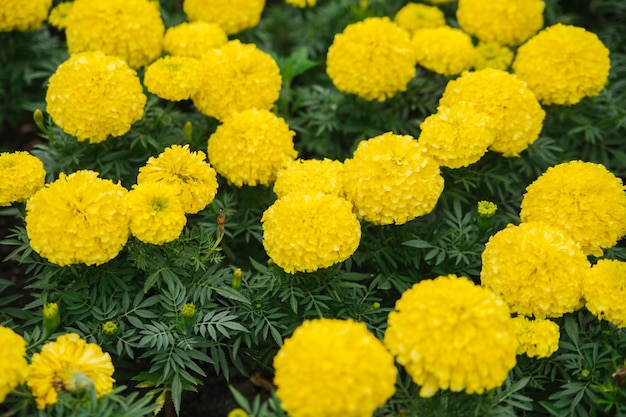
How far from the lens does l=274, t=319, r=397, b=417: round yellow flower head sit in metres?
2.04

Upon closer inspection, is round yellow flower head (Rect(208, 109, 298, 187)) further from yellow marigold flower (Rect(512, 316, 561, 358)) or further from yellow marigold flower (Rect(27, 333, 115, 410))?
yellow marigold flower (Rect(512, 316, 561, 358))

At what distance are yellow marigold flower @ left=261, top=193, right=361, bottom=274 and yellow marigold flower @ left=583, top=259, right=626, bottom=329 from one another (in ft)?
3.11

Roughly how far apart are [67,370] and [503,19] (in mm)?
2959

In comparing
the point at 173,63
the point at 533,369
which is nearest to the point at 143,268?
the point at 173,63

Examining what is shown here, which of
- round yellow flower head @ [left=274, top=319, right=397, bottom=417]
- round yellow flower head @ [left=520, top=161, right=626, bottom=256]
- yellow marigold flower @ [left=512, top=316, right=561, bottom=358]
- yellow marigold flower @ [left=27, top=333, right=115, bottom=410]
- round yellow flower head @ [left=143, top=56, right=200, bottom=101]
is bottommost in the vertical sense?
yellow marigold flower @ [left=512, top=316, right=561, bottom=358]

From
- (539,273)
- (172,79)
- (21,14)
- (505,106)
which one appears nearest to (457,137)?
(505,106)

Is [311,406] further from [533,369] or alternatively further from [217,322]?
[533,369]

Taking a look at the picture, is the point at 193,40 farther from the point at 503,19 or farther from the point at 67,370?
the point at 67,370

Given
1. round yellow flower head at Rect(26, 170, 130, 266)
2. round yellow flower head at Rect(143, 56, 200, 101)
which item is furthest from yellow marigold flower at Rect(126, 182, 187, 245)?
round yellow flower head at Rect(143, 56, 200, 101)

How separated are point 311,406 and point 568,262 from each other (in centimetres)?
124

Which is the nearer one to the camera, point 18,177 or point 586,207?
point 18,177

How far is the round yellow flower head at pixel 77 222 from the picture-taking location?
8.34 feet

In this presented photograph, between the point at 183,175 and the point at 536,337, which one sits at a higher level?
the point at 183,175

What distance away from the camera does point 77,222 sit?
8.32ft
